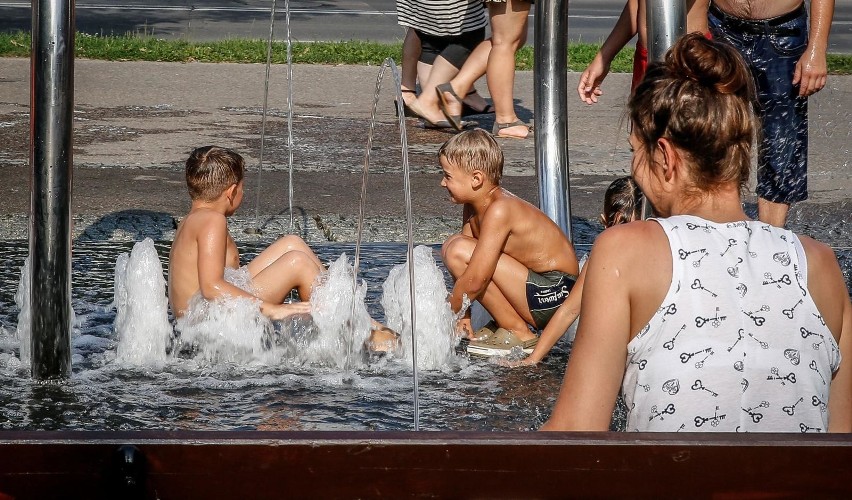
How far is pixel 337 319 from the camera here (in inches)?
181

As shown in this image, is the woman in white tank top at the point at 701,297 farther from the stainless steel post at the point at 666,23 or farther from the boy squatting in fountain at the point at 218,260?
the boy squatting in fountain at the point at 218,260

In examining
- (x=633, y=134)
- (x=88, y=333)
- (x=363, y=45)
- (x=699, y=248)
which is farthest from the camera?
(x=363, y=45)

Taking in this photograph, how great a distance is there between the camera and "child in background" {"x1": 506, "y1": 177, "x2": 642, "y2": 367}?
4.29m

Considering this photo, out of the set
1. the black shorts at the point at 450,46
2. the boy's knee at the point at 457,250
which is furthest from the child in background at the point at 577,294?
the black shorts at the point at 450,46

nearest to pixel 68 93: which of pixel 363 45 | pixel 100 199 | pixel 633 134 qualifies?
pixel 633 134

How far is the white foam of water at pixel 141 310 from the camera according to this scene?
14.3 feet

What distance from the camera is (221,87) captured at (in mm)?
10953

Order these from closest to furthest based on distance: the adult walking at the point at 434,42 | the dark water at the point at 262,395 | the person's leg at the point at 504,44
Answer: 1. the dark water at the point at 262,395
2. the person's leg at the point at 504,44
3. the adult walking at the point at 434,42

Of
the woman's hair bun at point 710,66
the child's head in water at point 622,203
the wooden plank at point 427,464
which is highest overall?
the woman's hair bun at point 710,66

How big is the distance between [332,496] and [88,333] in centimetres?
292

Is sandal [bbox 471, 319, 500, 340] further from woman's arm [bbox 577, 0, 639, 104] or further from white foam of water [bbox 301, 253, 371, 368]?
woman's arm [bbox 577, 0, 639, 104]

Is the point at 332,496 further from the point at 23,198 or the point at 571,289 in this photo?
the point at 23,198

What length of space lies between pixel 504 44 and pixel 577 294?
15.1 feet

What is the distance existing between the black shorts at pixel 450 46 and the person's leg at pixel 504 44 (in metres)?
0.54
